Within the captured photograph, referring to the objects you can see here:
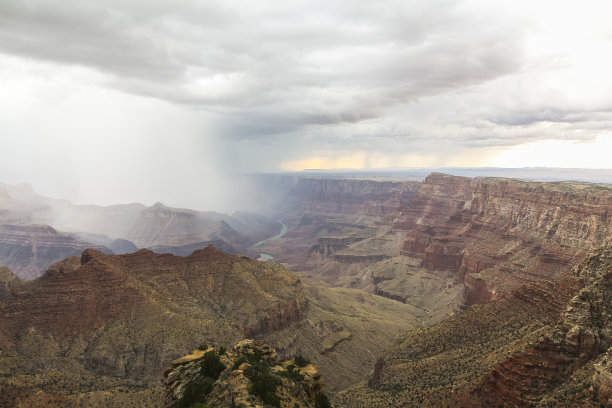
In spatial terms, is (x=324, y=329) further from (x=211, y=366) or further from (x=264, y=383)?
(x=264, y=383)

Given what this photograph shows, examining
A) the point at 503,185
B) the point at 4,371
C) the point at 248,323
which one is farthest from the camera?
the point at 503,185

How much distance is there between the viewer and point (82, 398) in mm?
60188

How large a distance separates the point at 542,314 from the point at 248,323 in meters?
64.3

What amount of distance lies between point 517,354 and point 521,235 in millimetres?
118686

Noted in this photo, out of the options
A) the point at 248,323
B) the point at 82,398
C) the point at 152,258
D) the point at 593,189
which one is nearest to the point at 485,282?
the point at 593,189

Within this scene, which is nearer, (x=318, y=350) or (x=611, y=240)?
(x=318, y=350)

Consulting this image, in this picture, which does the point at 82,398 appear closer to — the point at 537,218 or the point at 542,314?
the point at 542,314

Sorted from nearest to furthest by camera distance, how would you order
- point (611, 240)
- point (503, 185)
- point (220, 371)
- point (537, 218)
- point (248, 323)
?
point (220, 371), point (248, 323), point (611, 240), point (537, 218), point (503, 185)

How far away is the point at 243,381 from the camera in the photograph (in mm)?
39094

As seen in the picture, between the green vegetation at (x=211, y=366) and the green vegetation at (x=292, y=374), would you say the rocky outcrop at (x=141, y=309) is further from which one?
the green vegetation at (x=292, y=374)

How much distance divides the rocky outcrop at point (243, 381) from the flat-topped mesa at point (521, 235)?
3864 inches

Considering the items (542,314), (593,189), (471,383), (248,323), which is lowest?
(248,323)

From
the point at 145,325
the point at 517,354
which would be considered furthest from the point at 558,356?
the point at 145,325

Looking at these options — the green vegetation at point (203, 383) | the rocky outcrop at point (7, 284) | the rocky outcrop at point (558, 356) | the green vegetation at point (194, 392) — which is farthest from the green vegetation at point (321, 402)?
the rocky outcrop at point (7, 284)
